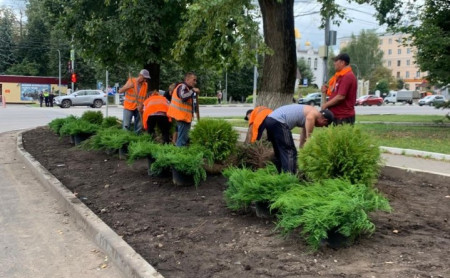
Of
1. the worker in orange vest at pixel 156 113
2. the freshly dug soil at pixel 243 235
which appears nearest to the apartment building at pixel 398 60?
the worker in orange vest at pixel 156 113

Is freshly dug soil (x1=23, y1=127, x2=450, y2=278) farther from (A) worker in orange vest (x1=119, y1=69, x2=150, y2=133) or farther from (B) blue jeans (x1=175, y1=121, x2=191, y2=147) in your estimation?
(A) worker in orange vest (x1=119, y1=69, x2=150, y2=133)

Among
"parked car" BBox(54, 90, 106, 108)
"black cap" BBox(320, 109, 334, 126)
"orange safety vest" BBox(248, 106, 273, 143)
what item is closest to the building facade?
"parked car" BBox(54, 90, 106, 108)

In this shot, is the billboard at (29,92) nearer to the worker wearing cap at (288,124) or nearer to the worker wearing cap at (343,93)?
the worker wearing cap at (343,93)

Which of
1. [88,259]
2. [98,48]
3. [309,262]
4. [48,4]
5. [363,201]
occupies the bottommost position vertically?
[88,259]

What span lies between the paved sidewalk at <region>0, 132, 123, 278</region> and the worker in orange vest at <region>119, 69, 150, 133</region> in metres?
3.02

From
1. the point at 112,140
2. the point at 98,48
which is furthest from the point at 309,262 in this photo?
the point at 98,48

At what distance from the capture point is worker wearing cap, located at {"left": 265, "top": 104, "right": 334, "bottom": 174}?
5359 millimetres

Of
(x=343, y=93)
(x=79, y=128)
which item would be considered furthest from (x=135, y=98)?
(x=343, y=93)

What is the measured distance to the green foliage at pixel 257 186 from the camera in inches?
175

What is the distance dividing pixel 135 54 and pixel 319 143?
7.43 metres

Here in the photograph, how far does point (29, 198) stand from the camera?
6746mm

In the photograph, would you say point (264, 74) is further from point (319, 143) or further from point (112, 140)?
point (319, 143)

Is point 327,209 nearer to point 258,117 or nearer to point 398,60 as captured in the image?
point 258,117

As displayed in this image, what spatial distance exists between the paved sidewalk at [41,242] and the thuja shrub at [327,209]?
1.58 meters
